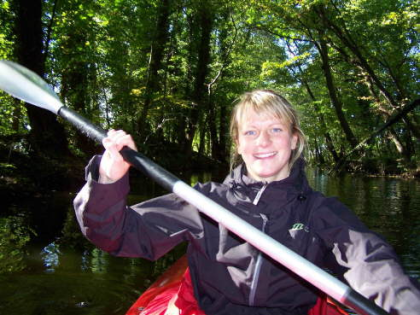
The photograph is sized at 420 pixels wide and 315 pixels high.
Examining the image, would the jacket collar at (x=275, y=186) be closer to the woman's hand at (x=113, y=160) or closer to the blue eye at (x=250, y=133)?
the blue eye at (x=250, y=133)

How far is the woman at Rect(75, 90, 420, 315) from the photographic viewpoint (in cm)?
146

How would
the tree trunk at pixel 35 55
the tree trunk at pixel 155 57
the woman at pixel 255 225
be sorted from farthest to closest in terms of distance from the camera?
1. the tree trunk at pixel 155 57
2. the tree trunk at pixel 35 55
3. the woman at pixel 255 225

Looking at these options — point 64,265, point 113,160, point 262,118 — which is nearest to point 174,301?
point 113,160

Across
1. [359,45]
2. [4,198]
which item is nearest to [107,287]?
[4,198]

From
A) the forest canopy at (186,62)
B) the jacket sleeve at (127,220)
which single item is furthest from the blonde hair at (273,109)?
the forest canopy at (186,62)

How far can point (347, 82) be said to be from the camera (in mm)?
17625

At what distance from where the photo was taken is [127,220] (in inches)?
60.9

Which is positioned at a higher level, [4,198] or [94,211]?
[94,211]

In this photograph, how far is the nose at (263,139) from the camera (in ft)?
5.96

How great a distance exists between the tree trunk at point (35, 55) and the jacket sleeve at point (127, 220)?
7130 mm

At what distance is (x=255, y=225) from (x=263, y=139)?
43cm

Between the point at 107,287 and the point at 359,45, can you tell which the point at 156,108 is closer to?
the point at 359,45

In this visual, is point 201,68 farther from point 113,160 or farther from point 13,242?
point 113,160

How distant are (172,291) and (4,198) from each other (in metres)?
5.37
